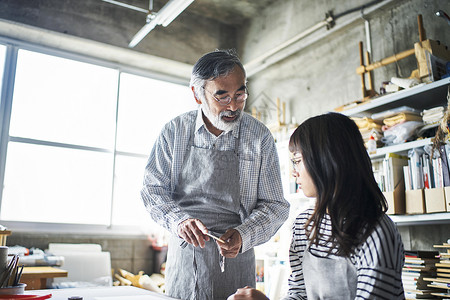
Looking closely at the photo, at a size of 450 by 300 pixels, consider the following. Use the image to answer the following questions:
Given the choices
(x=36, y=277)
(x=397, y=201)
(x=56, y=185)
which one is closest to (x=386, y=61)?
(x=397, y=201)

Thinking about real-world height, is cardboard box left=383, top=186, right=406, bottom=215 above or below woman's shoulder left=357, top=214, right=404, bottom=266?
above

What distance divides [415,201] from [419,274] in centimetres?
46

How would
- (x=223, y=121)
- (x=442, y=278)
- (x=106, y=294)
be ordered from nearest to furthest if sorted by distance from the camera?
(x=106, y=294)
(x=223, y=121)
(x=442, y=278)

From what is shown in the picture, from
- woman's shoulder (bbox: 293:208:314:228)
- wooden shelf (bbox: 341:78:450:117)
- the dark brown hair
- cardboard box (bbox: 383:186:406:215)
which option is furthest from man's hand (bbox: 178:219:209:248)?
wooden shelf (bbox: 341:78:450:117)

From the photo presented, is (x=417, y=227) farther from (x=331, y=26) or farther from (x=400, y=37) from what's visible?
(x=331, y=26)

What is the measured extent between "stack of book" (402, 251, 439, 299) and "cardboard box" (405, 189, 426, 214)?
28 cm

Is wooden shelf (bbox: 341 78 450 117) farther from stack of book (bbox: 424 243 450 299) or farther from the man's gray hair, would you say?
the man's gray hair

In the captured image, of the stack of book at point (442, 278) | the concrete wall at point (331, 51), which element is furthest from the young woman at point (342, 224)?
the concrete wall at point (331, 51)

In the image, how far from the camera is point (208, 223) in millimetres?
1608

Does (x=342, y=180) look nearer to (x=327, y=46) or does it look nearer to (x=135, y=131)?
(x=327, y=46)

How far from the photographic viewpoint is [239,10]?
5.30 metres

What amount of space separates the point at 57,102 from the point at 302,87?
8.98ft

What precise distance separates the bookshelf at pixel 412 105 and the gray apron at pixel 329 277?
179 centimetres

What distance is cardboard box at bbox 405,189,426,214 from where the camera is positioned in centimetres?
269
